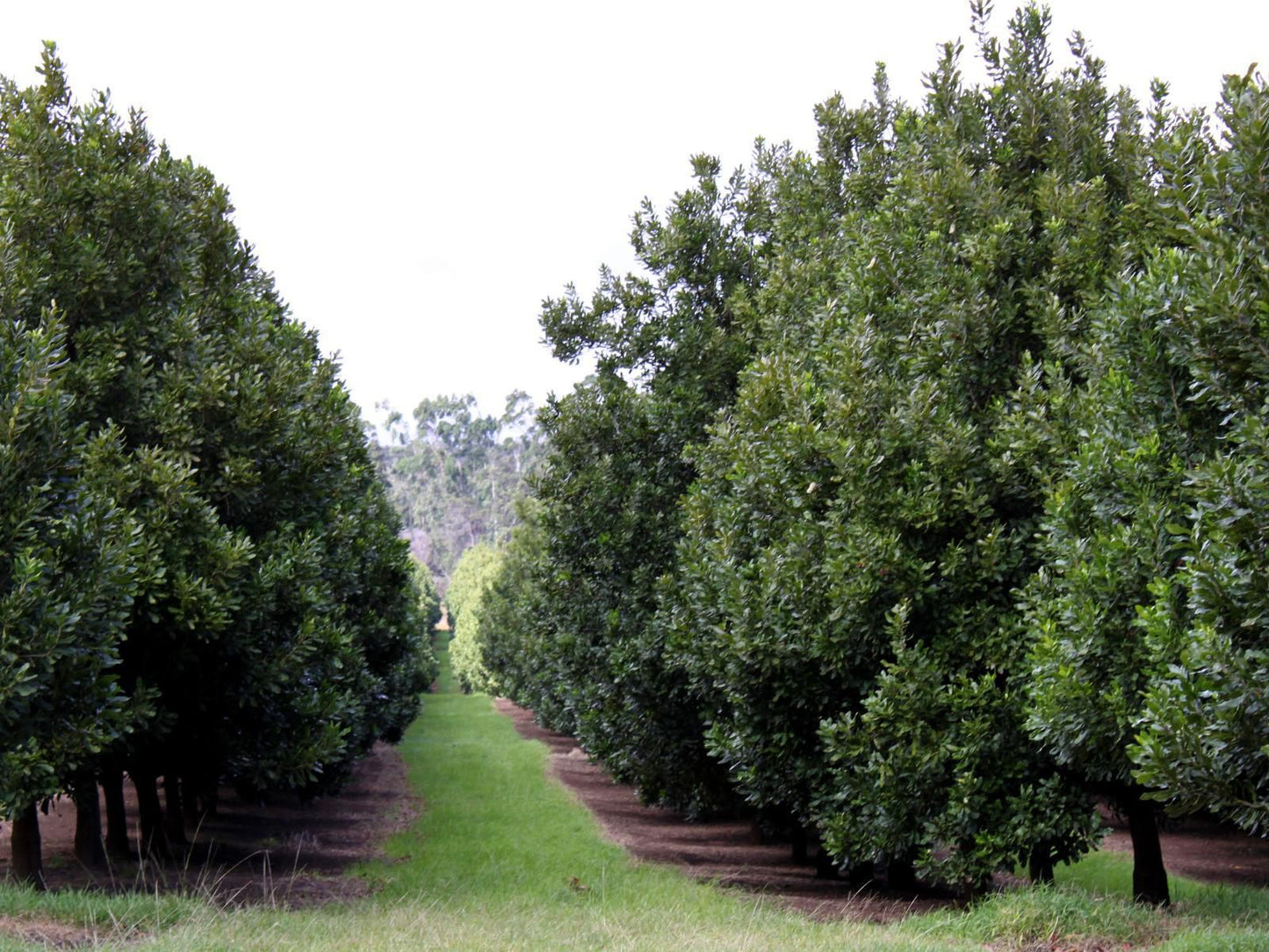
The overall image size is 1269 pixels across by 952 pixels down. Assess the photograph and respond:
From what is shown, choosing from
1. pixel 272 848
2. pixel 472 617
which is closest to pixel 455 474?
pixel 472 617

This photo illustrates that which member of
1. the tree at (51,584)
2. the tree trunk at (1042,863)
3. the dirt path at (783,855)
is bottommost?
the dirt path at (783,855)

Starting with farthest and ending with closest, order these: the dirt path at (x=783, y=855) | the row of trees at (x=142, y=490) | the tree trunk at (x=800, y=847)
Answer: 1. the tree trunk at (x=800, y=847)
2. the dirt path at (x=783, y=855)
3. the row of trees at (x=142, y=490)

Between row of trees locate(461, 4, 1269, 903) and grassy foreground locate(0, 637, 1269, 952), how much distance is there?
0.90 metres

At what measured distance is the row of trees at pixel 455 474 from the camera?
374ft

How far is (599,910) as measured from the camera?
38.4ft

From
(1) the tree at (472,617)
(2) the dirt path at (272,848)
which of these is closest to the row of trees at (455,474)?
(1) the tree at (472,617)

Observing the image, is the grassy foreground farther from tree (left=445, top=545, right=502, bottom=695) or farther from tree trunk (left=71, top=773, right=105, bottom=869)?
tree (left=445, top=545, right=502, bottom=695)

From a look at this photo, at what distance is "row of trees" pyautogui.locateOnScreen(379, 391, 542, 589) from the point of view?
374ft

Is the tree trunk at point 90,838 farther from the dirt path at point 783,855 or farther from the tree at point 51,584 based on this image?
the dirt path at point 783,855

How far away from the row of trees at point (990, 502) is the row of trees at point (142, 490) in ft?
16.8

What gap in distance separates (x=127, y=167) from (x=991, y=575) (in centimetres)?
1107

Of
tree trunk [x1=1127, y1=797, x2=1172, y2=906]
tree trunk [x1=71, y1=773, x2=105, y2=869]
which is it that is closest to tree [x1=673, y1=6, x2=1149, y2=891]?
tree trunk [x1=1127, y1=797, x2=1172, y2=906]

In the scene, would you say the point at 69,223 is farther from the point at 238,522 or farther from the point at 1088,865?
the point at 1088,865

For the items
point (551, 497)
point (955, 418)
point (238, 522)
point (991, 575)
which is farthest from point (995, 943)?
point (551, 497)
